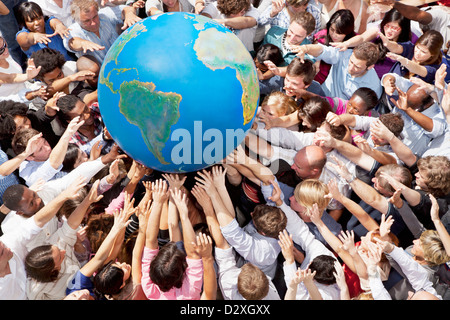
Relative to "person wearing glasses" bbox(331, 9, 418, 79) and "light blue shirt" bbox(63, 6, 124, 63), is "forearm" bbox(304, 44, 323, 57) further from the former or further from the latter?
"light blue shirt" bbox(63, 6, 124, 63)

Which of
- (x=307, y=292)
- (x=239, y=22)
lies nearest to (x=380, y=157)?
(x=307, y=292)

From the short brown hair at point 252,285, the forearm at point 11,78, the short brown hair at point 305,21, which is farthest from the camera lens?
the short brown hair at point 305,21

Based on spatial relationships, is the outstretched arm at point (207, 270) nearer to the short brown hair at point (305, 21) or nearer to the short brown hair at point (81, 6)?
the short brown hair at point (305, 21)

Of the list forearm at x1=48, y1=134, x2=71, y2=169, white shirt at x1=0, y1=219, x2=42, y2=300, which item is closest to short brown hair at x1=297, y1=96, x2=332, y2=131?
forearm at x1=48, y1=134, x2=71, y2=169

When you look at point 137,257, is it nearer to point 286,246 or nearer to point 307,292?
point 286,246

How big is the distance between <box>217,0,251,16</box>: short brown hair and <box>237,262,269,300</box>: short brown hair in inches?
143

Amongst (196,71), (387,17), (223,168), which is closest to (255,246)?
(223,168)

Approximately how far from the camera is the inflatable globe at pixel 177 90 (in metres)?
3.42

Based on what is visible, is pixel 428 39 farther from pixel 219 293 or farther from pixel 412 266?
pixel 219 293

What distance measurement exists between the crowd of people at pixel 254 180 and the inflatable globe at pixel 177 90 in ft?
2.23

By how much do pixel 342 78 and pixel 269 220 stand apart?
8.28 feet

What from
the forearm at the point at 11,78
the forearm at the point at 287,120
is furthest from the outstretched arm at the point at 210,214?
the forearm at the point at 11,78

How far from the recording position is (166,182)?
4.53 m

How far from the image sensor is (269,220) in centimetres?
415
